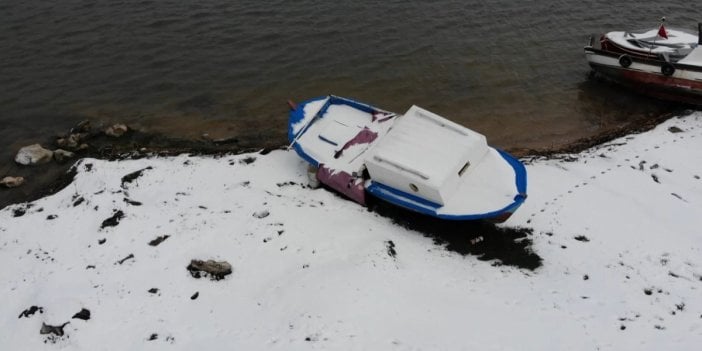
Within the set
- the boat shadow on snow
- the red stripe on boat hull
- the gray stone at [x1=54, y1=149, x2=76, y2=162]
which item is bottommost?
the boat shadow on snow

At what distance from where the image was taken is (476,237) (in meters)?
15.2

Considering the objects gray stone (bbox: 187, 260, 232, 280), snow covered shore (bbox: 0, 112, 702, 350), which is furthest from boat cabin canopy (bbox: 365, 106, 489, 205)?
gray stone (bbox: 187, 260, 232, 280)

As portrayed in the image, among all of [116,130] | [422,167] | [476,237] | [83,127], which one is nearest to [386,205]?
Answer: [422,167]

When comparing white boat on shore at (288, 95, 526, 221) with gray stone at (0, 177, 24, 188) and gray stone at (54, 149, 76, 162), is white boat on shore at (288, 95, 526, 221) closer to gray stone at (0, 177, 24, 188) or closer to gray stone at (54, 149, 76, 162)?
gray stone at (54, 149, 76, 162)

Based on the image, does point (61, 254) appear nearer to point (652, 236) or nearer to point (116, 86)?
point (116, 86)

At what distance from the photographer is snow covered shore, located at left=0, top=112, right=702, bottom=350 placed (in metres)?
11.8

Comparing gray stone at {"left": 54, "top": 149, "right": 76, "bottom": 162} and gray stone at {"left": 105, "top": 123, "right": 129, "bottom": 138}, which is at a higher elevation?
gray stone at {"left": 105, "top": 123, "right": 129, "bottom": 138}

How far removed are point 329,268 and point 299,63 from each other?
A: 14.9m

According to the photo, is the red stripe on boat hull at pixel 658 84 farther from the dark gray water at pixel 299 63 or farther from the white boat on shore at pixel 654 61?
the dark gray water at pixel 299 63

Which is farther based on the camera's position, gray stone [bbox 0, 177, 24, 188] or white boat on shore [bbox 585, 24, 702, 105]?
white boat on shore [bbox 585, 24, 702, 105]

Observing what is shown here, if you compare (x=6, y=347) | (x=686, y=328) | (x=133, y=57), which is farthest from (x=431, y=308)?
(x=133, y=57)

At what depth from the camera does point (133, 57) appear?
2611cm

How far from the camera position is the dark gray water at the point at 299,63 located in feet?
73.8

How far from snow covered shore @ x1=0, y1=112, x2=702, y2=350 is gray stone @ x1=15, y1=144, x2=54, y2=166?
129 inches
